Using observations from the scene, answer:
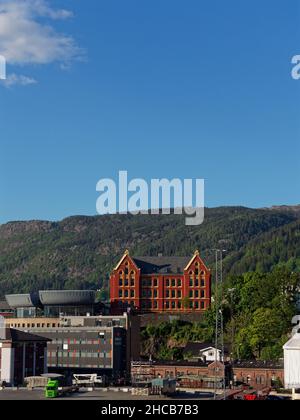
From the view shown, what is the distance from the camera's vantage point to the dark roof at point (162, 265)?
5960 inches

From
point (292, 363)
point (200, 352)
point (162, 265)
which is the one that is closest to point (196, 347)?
point (200, 352)

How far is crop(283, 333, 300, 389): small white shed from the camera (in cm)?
9356

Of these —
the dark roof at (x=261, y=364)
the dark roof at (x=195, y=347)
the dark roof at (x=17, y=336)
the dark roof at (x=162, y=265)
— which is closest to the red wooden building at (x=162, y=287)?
the dark roof at (x=162, y=265)

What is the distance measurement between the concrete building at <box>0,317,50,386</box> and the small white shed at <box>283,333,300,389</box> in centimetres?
3663

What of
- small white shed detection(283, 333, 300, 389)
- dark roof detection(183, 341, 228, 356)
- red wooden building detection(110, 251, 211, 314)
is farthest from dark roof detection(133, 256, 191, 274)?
small white shed detection(283, 333, 300, 389)

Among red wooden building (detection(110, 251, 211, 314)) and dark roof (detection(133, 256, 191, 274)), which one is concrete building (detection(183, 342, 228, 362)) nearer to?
red wooden building (detection(110, 251, 211, 314))

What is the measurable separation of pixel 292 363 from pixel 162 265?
202 ft

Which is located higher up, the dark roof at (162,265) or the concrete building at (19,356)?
the dark roof at (162,265)

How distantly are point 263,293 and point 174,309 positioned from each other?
87.3 ft

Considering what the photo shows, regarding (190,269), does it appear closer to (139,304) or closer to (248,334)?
(139,304)

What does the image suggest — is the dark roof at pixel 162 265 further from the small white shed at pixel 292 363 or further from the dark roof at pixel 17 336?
the small white shed at pixel 292 363

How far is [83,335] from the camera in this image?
386ft

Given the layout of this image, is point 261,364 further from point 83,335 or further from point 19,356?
point 19,356
